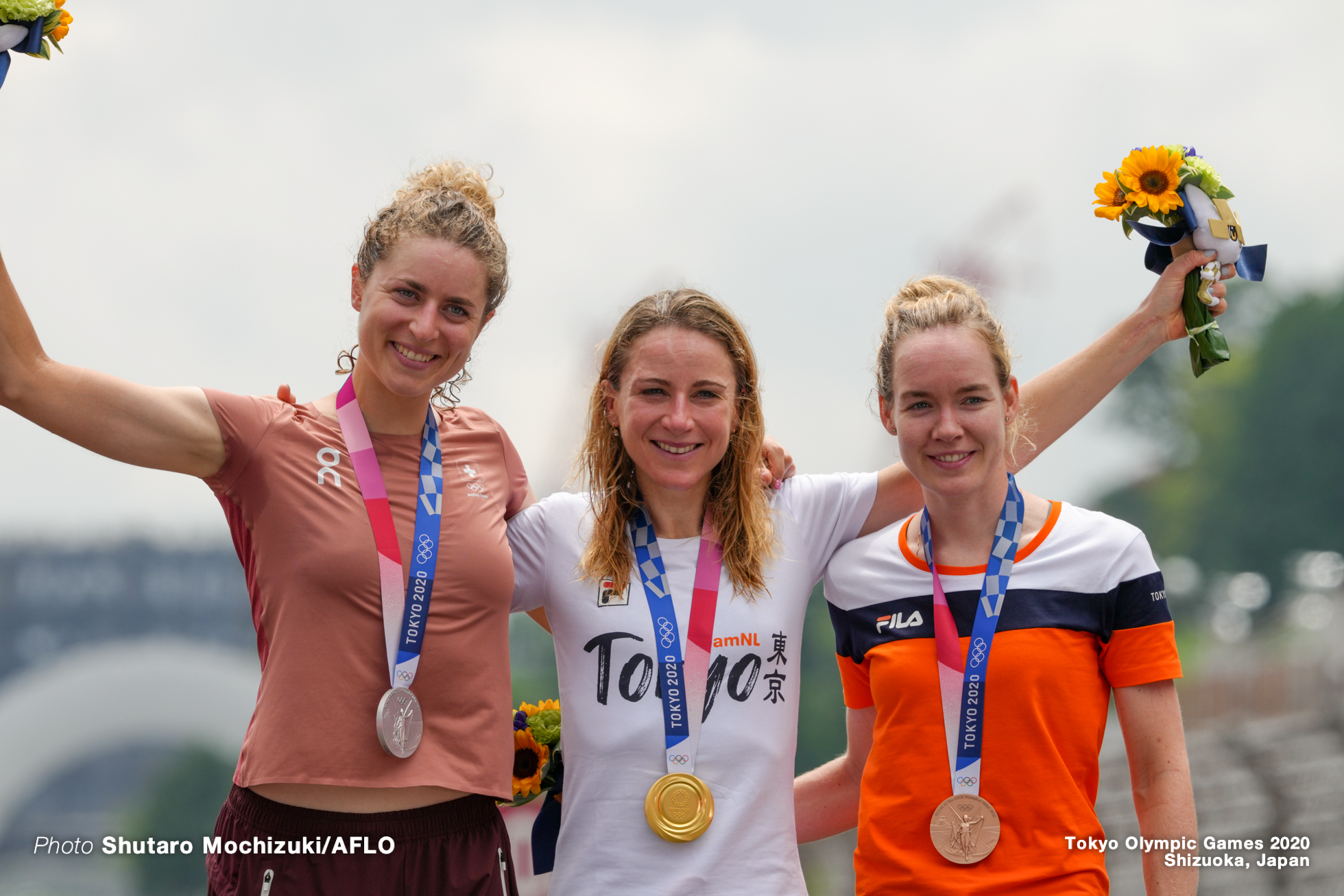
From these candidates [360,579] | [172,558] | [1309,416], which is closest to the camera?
[360,579]

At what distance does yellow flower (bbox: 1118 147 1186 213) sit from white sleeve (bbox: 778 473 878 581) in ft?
3.85

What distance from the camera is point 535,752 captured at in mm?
3932

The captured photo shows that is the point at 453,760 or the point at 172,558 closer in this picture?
the point at 453,760

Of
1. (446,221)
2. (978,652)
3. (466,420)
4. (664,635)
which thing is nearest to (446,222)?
(446,221)

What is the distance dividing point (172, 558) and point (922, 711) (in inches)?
3436

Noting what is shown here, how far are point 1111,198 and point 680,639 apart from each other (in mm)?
1932

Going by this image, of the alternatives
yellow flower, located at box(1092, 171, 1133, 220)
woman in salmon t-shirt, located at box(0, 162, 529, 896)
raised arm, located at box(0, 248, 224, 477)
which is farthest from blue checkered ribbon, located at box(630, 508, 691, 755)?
yellow flower, located at box(1092, 171, 1133, 220)

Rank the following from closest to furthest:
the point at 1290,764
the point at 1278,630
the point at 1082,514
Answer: the point at 1082,514, the point at 1290,764, the point at 1278,630

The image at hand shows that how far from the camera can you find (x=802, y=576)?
3818mm

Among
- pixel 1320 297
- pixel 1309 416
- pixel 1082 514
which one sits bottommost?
pixel 1082 514

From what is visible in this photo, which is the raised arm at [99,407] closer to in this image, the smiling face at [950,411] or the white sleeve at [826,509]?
the white sleeve at [826,509]

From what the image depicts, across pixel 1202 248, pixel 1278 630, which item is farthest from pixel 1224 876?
pixel 1202 248

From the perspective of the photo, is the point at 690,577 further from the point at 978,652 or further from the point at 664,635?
the point at 978,652

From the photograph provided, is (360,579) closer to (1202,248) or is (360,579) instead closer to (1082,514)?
(1082,514)
